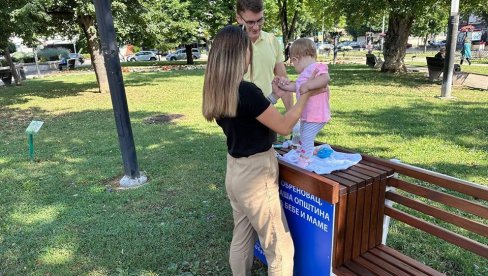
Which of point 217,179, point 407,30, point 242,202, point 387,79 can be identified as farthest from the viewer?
point 407,30

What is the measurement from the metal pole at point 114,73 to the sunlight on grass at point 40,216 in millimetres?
1010

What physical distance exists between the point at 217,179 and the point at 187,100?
7.06 meters

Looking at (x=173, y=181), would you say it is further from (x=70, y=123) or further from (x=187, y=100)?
(x=187, y=100)

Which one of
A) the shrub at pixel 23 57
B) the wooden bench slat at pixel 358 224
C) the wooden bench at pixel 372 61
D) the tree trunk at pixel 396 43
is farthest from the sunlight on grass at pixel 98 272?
the shrub at pixel 23 57

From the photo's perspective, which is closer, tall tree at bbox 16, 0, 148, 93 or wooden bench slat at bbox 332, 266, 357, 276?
wooden bench slat at bbox 332, 266, 357, 276

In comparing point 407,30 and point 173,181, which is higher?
point 407,30

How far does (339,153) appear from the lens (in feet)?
9.21

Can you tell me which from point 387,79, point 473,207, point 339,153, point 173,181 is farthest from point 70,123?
point 387,79

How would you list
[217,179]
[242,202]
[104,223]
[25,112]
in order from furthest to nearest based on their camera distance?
[25,112], [217,179], [104,223], [242,202]

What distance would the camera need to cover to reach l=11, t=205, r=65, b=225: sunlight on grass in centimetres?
400

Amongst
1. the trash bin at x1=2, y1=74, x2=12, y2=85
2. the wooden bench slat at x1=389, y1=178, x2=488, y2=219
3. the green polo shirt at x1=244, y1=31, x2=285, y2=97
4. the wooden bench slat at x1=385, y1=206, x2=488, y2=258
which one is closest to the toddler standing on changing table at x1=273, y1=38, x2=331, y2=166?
the green polo shirt at x1=244, y1=31, x2=285, y2=97

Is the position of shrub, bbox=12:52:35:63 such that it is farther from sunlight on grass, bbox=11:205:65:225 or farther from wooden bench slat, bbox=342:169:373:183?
wooden bench slat, bbox=342:169:373:183

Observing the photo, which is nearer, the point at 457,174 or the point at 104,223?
the point at 104,223

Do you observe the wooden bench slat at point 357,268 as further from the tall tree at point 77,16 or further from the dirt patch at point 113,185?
the tall tree at point 77,16
